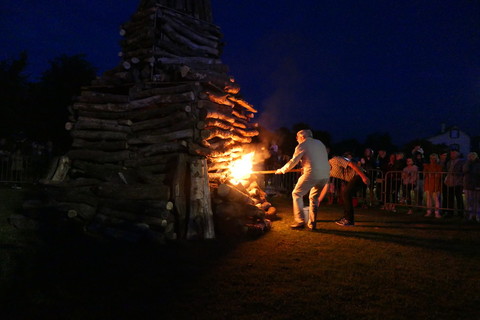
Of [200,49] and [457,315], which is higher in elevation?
[200,49]

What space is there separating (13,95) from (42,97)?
3436 millimetres

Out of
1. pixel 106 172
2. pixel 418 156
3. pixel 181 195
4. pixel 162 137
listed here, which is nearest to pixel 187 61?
pixel 162 137

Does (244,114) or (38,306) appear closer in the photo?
(38,306)

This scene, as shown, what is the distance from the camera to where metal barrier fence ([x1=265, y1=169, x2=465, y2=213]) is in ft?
38.2

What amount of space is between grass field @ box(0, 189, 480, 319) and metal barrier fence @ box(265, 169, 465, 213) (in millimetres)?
4122

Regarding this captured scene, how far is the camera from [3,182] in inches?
625

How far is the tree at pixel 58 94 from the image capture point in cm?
2573

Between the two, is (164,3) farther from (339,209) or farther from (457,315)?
(457,315)

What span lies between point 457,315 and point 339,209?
29.8 ft

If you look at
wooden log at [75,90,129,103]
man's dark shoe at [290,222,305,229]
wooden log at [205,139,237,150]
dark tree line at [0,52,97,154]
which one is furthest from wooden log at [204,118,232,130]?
dark tree line at [0,52,97,154]

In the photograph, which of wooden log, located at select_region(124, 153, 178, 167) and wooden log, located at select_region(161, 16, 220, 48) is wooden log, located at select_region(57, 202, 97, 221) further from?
wooden log, located at select_region(161, 16, 220, 48)

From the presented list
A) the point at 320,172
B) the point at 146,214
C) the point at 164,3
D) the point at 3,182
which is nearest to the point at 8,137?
the point at 3,182

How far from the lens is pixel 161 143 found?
9266 millimetres

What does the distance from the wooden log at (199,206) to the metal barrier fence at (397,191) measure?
593 cm
